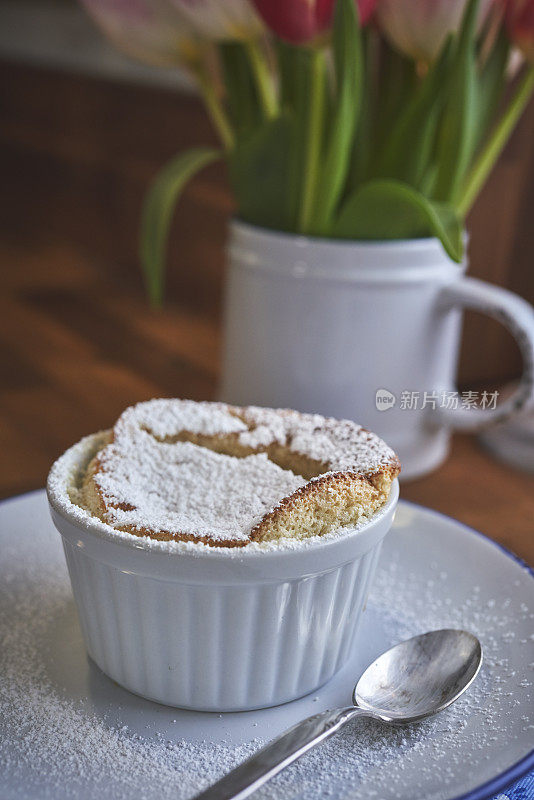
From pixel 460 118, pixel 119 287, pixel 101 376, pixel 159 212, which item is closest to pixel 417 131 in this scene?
pixel 460 118

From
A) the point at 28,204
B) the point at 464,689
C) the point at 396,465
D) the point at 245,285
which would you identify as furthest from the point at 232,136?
the point at 28,204

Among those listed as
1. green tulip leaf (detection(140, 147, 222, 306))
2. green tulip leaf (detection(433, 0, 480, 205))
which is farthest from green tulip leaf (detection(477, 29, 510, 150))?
green tulip leaf (detection(140, 147, 222, 306))

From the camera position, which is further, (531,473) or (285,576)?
(531,473)

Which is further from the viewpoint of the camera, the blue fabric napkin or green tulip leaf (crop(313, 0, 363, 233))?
green tulip leaf (crop(313, 0, 363, 233))

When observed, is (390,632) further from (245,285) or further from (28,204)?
(28,204)

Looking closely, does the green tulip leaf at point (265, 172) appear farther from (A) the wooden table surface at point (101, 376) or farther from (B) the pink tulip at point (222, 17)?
(A) the wooden table surface at point (101, 376)

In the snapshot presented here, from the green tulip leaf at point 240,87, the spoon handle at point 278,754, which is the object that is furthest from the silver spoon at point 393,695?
the green tulip leaf at point 240,87

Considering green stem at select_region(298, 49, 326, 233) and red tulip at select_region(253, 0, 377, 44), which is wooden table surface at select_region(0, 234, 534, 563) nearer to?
green stem at select_region(298, 49, 326, 233)
